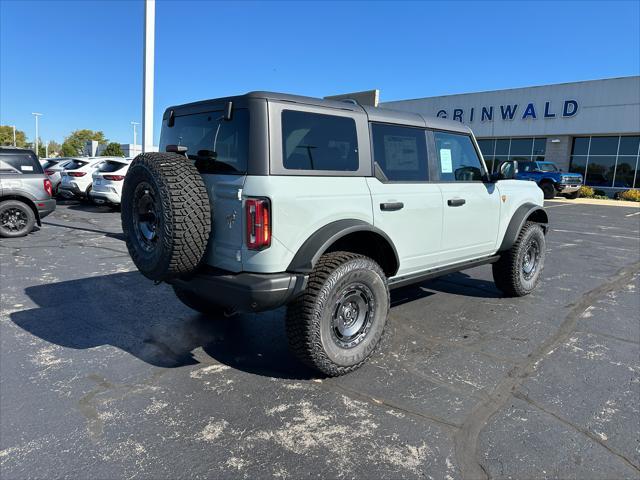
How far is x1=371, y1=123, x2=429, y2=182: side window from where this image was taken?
3.84 meters

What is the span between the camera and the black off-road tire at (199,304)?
15.0ft

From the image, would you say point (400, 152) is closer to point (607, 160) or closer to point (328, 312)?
point (328, 312)

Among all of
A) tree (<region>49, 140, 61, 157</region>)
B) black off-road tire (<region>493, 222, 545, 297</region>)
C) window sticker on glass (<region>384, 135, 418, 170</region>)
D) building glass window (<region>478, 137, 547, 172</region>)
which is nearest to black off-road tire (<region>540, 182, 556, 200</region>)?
building glass window (<region>478, 137, 547, 172</region>)

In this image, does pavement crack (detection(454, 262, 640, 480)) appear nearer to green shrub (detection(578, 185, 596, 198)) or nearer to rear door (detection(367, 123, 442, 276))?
rear door (detection(367, 123, 442, 276))

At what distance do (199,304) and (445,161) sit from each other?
113 inches

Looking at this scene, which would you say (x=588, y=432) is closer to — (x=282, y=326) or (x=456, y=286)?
(x=282, y=326)

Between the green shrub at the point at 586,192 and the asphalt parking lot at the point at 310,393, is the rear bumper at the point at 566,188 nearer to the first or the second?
the green shrub at the point at 586,192

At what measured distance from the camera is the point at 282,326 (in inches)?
178

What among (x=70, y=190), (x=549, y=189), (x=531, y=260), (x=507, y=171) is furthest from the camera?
(x=549, y=189)

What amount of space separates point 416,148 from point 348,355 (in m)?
2.01

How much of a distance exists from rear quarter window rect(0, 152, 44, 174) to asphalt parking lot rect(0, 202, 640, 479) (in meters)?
4.49

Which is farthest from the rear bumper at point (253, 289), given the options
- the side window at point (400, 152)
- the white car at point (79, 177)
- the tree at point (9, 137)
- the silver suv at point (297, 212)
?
the tree at point (9, 137)

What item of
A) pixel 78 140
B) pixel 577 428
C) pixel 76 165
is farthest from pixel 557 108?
pixel 78 140

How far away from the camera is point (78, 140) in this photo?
94.2 meters
